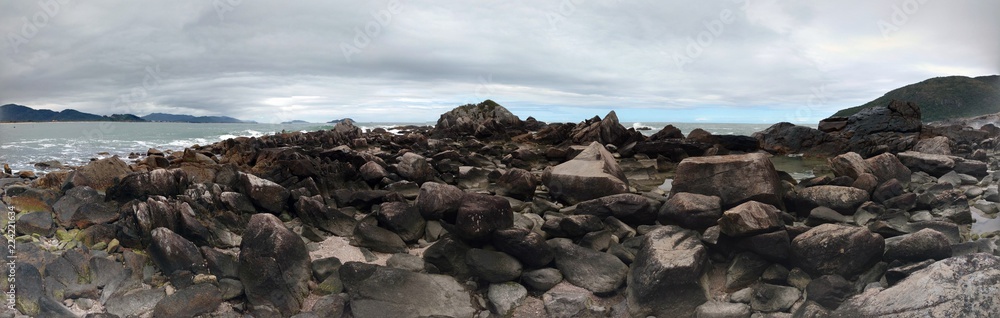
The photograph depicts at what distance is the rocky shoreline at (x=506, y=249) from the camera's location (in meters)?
4.76

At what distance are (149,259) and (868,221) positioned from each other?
9.11m

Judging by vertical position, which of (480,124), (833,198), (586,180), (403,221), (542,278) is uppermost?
(480,124)

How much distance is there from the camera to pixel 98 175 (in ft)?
27.0

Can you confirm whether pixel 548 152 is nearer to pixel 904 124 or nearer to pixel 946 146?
pixel 946 146

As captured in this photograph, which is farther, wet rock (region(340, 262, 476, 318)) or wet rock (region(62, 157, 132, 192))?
wet rock (region(62, 157, 132, 192))

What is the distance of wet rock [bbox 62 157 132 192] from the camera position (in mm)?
7913

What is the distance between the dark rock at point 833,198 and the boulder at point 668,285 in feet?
10.9

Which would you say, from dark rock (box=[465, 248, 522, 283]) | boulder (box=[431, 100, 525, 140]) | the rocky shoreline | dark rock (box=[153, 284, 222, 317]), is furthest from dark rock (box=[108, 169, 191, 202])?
boulder (box=[431, 100, 525, 140])

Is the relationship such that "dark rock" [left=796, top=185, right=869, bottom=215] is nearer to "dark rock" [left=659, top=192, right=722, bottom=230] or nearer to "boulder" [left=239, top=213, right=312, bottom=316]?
"dark rock" [left=659, top=192, right=722, bottom=230]

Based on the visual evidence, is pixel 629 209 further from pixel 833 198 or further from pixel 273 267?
pixel 273 267

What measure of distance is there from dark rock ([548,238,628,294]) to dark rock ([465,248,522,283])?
20.9 inches

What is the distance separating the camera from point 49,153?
826 inches

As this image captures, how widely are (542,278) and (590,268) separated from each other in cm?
55

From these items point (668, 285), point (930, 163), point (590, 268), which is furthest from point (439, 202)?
point (930, 163)
